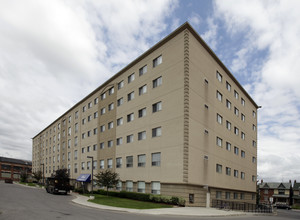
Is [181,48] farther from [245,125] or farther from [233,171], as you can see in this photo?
[245,125]

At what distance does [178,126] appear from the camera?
2847 cm

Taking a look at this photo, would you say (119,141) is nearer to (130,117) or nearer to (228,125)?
(130,117)

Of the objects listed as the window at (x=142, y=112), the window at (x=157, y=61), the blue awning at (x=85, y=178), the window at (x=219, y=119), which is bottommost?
the blue awning at (x=85, y=178)

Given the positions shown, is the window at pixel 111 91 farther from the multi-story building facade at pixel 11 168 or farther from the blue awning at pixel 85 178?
the multi-story building facade at pixel 11 168

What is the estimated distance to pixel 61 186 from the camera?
1511 inches

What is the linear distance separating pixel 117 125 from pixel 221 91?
55.8 ft

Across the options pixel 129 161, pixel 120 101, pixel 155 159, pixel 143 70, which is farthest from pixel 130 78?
pixel 155 159

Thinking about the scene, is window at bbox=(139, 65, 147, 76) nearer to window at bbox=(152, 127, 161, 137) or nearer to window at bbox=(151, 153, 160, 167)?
window at bbox=(152, 127, 161, 137)

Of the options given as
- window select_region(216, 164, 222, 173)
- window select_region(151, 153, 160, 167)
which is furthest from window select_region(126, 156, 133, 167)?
window select_region(216, 164, 222, 173)

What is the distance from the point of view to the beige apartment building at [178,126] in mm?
28578

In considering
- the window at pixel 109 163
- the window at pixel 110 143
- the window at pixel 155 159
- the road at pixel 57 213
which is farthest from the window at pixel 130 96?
the road at pixel 57 213

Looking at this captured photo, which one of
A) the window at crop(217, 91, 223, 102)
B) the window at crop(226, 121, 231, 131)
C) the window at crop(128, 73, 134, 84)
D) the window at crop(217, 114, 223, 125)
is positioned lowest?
the window at crop(226, 121, 231, 131)

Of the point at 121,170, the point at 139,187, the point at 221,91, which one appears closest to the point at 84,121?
the point at 121,170

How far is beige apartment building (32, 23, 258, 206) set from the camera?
28.6 m
